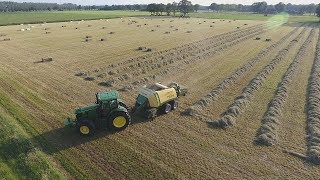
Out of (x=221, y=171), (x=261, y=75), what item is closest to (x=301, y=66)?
(x=261, y=75)

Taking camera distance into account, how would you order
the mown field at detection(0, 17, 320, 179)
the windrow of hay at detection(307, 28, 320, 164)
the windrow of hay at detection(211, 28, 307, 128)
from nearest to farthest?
the mown field at detection(0, 17, 320, 179), the windrow of hay at detection(307, 28, 320, 164), the windrow of hay at detection(211, 28, 307, 128)

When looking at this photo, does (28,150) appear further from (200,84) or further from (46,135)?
(200,84)

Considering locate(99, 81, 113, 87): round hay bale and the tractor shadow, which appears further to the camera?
locate(99, 81, 113, 87): round hay bale

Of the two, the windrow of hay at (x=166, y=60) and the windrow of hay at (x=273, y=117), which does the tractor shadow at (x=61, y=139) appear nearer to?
the windrow of hay at (x=273, y=117)

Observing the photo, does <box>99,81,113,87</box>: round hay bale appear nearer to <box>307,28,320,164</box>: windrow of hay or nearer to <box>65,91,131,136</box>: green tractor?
<box>65,91,131,136</box>: green tractor

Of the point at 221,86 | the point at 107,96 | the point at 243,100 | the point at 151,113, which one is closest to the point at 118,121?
the point at 107,96

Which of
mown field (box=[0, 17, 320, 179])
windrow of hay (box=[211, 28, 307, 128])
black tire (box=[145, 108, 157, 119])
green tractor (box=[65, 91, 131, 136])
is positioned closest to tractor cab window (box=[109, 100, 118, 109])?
green tractor (box=[65, 91, 131, 136])
